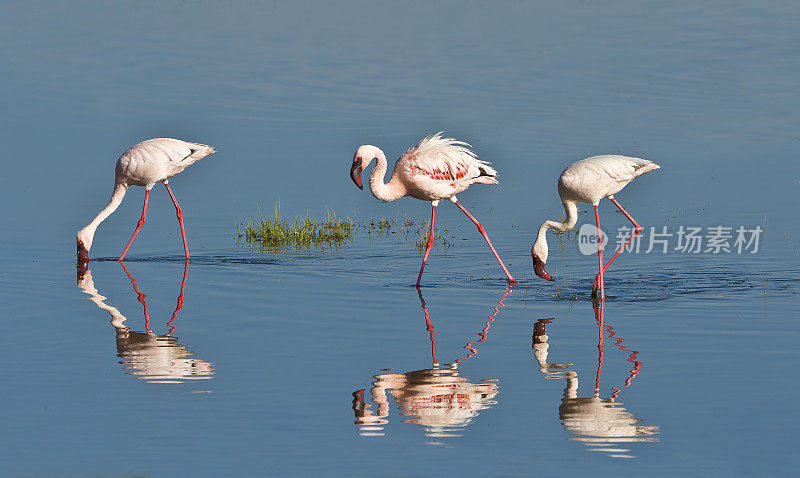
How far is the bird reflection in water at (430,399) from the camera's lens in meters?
8.46

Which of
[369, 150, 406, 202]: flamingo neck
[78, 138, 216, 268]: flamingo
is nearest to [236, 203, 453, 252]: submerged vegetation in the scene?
[78, 138, 216, 268]: flamingo

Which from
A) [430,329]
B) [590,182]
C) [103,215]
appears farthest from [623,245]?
[103,215]

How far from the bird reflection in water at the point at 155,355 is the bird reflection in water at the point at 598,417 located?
2.62 meters

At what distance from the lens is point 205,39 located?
30.7m

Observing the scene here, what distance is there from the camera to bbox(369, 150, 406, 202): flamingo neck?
562 inches

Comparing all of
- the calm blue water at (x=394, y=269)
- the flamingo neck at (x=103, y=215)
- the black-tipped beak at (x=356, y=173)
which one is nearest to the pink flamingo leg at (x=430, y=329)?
the calm blue water at (x=394, y=269)

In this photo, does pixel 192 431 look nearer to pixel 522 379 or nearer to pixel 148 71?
pixel 522 379

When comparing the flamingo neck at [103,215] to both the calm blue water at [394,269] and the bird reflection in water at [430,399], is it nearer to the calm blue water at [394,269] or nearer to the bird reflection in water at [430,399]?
the calm blue water at [394,269]

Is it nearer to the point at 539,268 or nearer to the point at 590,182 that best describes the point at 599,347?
the point at 539,268

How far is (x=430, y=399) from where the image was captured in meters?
8.99

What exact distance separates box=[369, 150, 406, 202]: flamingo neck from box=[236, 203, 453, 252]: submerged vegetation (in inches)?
47.1

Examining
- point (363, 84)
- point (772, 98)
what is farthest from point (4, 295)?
point (772, 98)

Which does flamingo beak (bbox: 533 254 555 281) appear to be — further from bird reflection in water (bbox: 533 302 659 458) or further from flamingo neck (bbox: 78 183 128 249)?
flamingo neck (bbox: 78 183 128 249)

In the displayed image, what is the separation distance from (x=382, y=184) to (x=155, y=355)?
454cm
